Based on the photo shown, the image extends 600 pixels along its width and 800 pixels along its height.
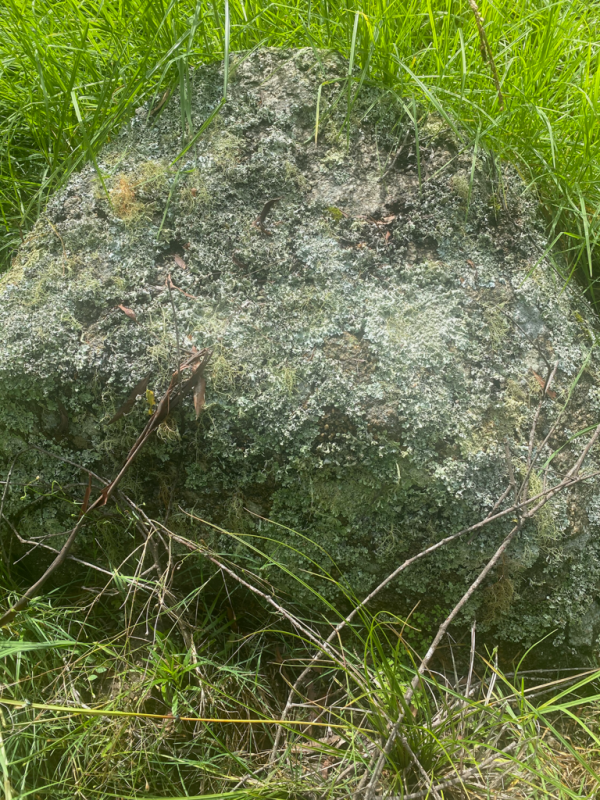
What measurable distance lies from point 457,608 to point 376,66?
1.90 m

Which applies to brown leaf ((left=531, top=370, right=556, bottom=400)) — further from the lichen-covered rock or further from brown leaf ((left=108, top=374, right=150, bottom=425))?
brown leaf ((left=108, top=374, right=150, bottom=425))

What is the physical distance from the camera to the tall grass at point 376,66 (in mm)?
2088

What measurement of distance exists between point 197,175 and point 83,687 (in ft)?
5.91

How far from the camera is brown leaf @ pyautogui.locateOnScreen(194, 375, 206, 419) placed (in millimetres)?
1810

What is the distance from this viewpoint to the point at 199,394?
1814 mm

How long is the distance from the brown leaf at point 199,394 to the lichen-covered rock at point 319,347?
→ 0.02 meters

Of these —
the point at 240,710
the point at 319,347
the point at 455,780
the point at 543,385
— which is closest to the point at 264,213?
the point at 319,347

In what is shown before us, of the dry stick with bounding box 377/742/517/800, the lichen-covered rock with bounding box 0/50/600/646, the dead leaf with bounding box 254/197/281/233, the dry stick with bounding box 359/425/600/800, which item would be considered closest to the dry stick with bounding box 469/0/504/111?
the lichen-covered rock with bounding box 0/50/600/646

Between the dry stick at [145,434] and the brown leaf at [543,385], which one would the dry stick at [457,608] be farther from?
the dry stick at [145,434]

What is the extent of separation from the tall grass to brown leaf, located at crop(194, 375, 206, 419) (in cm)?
93

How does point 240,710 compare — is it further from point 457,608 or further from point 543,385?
point 543,385

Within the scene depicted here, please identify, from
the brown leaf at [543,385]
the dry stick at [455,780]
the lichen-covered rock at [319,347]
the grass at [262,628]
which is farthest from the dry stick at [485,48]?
the dry stick at [455,780]

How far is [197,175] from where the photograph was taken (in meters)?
2.03

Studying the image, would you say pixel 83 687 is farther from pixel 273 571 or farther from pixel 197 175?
pixel 197 175
